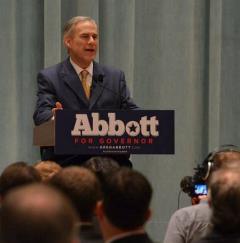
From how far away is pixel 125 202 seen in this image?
195 centimetres

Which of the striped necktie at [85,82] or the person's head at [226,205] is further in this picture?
the striped necktie at [85,82]

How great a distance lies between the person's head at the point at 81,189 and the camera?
6.83 feet

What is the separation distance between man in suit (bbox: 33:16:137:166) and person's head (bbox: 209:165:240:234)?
4.75ft

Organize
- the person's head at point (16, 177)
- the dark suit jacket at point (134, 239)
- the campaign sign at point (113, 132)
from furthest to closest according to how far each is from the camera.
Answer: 1. the campaign sign at point (113, 132)
2. the person's head at point (16, 177)
3. the dark suit jacket at point (134, 239)

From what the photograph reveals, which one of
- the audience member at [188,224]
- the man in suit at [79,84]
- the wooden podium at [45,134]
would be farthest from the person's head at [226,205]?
the man in suit at [79,84]

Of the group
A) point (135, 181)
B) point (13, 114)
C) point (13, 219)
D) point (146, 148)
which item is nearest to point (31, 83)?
point (13, 114)

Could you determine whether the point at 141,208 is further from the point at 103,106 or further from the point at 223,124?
the point at 223,124

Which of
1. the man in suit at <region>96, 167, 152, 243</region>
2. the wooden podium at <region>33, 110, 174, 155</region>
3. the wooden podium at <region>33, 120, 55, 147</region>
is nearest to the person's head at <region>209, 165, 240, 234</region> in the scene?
the man in suit at <region>96, 167, 152, 243</region>

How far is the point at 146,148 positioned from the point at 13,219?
1793 mm

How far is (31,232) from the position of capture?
1.23 meters

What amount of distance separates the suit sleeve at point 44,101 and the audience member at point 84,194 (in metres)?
1.23

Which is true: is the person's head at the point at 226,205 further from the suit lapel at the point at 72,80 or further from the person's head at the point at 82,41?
the person's head at the point at 82,41

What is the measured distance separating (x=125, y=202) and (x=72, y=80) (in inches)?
65.5

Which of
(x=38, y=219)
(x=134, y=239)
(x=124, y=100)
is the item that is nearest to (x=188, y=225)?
(x=134, y=239)
